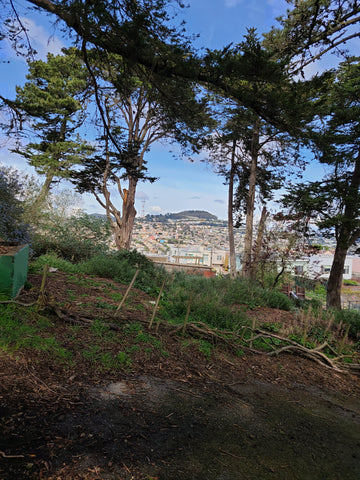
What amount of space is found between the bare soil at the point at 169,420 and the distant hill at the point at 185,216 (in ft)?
186

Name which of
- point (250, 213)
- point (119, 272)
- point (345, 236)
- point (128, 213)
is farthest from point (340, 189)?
point (128, 213)

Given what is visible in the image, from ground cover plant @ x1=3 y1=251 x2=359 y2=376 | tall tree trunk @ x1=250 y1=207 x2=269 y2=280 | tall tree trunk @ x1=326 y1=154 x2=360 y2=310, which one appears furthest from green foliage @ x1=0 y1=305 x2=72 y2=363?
tall tree trunk @ x1=250 y1=207 x2=269 y2=280

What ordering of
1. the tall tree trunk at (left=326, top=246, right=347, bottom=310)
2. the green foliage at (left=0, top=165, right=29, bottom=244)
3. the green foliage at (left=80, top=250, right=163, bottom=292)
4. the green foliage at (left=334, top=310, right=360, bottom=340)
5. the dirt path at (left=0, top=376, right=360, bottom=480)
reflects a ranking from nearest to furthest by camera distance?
the dirt path at (left=0, top=376, right=360, bottom=480) → the green foliage at (left=0, top=165, right=29, bottom=244) → the green foliage at (left=334, top=310, right=360, bottom=340) → the green foliage at (left=80, top=250, right=163, bottom=292) → the tall tree trunk at (left=326, top=246, right=347, bottom=310)

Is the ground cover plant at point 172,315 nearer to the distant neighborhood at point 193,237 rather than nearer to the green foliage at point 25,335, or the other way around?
the green foliage at point 25,335

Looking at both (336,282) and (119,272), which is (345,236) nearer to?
(336,282)

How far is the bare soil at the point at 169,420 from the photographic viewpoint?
5.54 ft

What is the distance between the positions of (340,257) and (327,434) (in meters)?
9.98

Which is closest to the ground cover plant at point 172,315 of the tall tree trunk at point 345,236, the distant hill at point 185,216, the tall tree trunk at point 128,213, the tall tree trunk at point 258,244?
the tall tree trunk at point 345,236

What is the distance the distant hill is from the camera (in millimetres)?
61031

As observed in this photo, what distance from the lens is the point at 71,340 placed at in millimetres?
A: 3254

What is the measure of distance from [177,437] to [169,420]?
0.22m

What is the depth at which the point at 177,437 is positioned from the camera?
6.60 ft

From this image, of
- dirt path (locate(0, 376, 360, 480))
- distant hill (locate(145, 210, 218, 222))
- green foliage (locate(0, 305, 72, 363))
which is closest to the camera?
dirt path (locate(0, 376, 360, 480))

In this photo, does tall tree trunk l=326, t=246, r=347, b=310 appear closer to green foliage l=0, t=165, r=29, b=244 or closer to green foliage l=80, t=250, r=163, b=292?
green foliage l=80, t=250, r=163, b=292
